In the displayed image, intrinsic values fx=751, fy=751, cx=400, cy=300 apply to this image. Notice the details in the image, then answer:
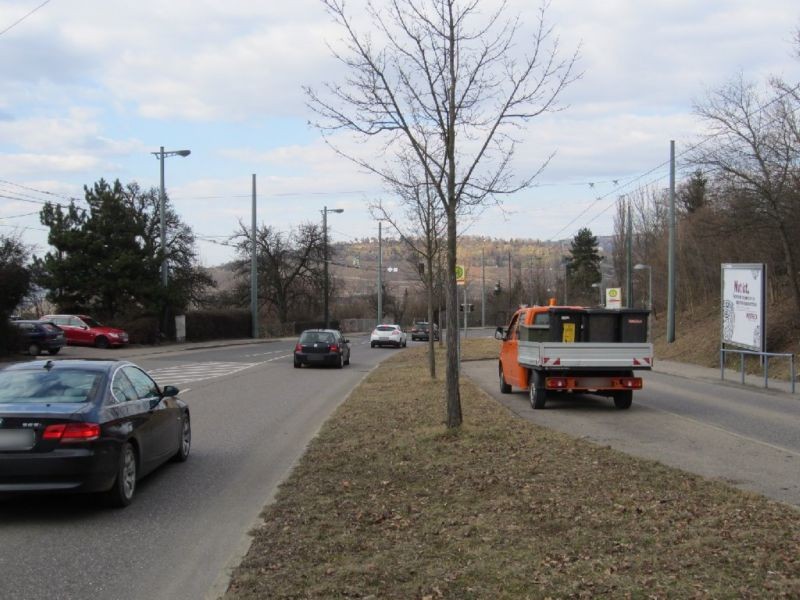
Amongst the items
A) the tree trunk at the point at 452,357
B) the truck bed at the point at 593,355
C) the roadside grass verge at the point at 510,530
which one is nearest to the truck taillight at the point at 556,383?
the truck bed at the point at 593,355

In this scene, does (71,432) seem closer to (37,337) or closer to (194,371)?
(194,371)

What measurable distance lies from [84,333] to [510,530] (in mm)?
34445

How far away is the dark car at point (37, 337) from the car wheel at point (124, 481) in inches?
989

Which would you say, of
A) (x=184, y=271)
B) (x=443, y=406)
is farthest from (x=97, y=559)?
(x=184, y=271)

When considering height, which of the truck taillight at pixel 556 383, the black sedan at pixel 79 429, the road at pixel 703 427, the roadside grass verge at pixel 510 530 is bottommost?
the road at pixel 703 427

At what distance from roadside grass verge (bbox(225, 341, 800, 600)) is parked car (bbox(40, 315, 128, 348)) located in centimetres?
3008

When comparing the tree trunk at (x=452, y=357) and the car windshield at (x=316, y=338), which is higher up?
the tree trunk at (x=452, y=357)

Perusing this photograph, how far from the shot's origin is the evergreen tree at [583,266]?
84706mm

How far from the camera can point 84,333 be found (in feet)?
118

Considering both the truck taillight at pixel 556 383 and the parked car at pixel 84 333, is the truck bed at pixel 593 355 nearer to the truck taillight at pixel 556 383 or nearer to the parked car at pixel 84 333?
the truck taillight at pixel 556 383

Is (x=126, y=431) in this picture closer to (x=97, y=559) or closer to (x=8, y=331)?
(x=97, y=559)

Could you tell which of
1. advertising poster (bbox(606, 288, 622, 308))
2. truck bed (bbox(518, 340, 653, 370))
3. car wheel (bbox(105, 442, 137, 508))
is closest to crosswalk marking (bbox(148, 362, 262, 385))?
truck bed (bbox(518, 340, 653, 370))

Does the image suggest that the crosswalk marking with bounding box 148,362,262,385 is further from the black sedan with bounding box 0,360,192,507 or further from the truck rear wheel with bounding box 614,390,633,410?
the black sedan with bounding box 0,360,192,507

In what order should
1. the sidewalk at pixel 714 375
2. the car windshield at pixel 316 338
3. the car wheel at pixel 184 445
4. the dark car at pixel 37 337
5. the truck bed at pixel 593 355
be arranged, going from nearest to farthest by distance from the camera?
the car wheel at pixel 184 445
the truck bed at pixel 593 355
the sidewalk at pixel 714 375
the car windshield at pixel 316 338
the dark car at pixel 37 337
